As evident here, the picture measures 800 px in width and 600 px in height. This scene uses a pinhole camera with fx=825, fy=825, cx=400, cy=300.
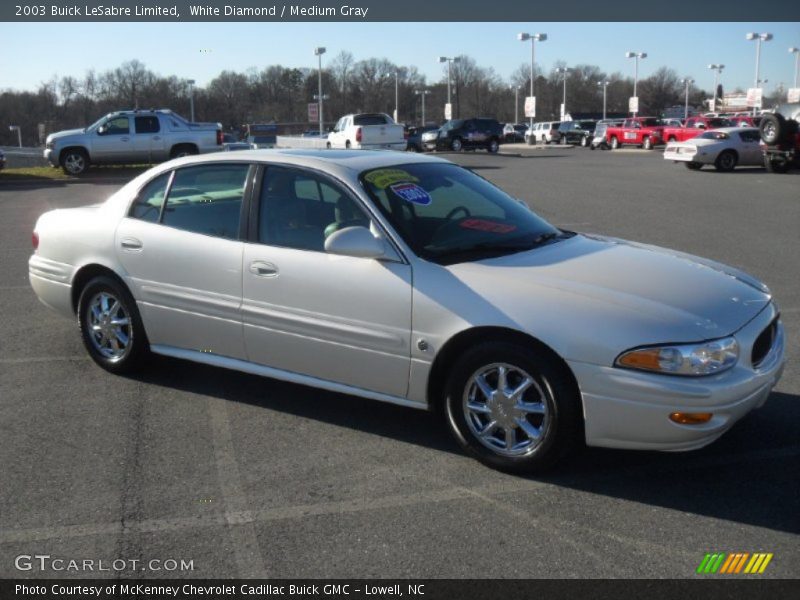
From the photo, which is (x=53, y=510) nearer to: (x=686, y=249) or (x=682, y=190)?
(x=686, y=249)

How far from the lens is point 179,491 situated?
3998 mm

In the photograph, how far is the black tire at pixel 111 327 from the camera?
18.2 ft

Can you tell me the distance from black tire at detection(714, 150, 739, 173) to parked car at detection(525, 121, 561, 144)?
33178mm

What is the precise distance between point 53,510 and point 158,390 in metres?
1.75

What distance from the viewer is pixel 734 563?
3.29 m

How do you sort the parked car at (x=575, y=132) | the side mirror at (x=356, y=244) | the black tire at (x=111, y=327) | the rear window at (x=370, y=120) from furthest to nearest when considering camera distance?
the parked car at (x=575, y=132) < the rear window at (x=370, y=120) < the black tire at (x=111, y=327) < the side mirror at (x=356, y=244)

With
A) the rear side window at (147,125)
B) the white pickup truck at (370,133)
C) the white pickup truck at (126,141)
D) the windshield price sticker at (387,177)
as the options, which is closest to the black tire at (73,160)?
the white pickup truck at (126,141)

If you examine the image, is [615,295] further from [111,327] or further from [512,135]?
[512,135]

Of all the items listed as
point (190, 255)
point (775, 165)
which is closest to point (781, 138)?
point (775, 165)

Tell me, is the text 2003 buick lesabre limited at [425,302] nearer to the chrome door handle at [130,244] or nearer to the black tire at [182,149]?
the chrome door handle at [130,244]

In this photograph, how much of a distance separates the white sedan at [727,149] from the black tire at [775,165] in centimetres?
97

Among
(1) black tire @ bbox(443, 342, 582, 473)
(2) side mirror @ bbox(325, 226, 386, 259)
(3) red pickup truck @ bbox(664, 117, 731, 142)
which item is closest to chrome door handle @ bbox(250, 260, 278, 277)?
(2) side mirror @ bbox(325, 226, 386, 259)

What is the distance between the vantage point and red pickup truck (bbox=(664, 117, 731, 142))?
130ft
